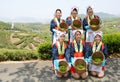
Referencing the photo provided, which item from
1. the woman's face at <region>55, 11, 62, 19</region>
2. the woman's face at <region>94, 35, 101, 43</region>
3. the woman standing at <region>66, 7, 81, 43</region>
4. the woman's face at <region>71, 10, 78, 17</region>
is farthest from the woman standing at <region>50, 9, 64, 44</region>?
the woman's face at <region>94, 35, 101, 43</region>

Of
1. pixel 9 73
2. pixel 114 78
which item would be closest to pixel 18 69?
pixel 9 73

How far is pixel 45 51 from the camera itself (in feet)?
26.2

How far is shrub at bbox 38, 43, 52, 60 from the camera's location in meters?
7.88

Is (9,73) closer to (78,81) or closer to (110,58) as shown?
(78,81)

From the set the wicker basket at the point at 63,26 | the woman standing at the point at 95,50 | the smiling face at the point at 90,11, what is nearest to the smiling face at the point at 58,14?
the wicker basket at the point at 63,26

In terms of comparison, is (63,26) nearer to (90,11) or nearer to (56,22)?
(56,22)

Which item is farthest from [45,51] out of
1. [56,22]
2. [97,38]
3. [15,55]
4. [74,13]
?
[97,38]

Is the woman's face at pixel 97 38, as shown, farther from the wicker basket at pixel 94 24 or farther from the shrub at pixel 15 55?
the shrub at pixel 15 55

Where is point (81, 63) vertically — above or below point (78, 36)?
below

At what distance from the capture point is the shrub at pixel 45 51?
788 cm

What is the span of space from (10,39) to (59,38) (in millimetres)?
70329

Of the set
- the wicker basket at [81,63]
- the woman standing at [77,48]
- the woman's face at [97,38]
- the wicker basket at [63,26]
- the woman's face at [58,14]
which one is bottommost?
the wicker basket at [81,63]

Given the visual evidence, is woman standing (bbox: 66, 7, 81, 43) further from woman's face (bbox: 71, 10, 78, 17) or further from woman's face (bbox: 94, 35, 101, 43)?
woman's face (bbox: 94, 35, 101, 43)

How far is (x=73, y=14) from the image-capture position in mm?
6645
